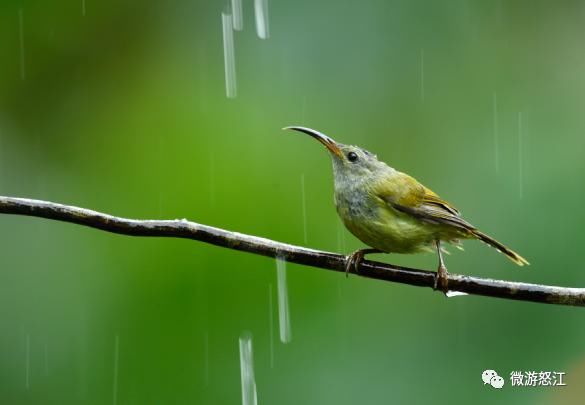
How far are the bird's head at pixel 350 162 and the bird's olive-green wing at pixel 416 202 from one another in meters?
0.14

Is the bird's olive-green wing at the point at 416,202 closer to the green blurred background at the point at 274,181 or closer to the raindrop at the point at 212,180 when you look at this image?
the green blurred background at the point at 274,181

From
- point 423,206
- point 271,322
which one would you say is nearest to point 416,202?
point 423,206

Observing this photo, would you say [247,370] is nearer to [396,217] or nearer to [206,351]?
[206,351]

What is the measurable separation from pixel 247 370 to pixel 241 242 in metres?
2.23

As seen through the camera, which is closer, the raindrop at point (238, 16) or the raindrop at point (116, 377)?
the raindrop at point (116, 377)

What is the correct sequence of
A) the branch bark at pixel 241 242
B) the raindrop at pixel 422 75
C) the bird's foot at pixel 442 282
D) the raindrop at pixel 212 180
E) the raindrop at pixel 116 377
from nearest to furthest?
the branch bark at pixel 241 242, the bird's foot at pixel 442 282, the raindrop at pixel 116 377, the raindrop at pixel 212 180, the raindrop at pixel 422 75

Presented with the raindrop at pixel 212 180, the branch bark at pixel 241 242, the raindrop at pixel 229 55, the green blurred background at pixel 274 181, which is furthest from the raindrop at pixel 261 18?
the branch bark at pixel 241 242

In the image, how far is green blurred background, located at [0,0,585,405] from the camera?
18.1 ft

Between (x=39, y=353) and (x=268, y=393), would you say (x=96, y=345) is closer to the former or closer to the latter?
(x=39, y=353)

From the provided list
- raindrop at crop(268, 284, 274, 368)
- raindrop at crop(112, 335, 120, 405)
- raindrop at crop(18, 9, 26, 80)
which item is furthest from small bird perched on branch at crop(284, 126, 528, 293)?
raindrop at crop(18, 9, 26, 80)

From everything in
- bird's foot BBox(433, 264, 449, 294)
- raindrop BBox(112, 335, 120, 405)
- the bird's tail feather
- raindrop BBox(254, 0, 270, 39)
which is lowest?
raindrop BBox(112, 335, 120, 405)

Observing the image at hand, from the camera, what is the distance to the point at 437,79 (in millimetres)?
7711

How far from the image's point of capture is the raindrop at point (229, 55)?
696cm

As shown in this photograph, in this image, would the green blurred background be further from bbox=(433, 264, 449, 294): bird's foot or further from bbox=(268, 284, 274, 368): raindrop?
bbox=(433, 264, 449, 294): bird's foot
